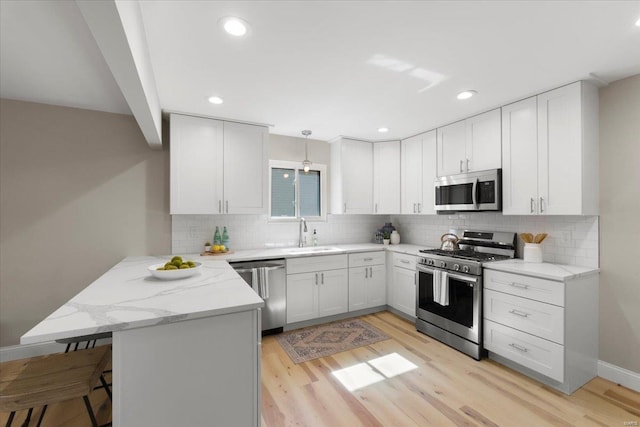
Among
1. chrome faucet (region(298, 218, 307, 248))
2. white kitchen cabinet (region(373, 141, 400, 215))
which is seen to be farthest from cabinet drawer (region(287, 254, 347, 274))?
white kitchen cabinet (region(373, 141, 400, 215))

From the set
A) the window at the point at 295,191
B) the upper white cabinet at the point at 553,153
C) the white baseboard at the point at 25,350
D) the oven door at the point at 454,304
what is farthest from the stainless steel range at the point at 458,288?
the white baseboard at the point at 25,350

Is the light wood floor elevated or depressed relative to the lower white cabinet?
depressed

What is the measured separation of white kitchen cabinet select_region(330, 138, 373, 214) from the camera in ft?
13.7

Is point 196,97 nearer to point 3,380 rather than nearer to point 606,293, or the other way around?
point 3,380

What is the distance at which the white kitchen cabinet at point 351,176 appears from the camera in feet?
13.7

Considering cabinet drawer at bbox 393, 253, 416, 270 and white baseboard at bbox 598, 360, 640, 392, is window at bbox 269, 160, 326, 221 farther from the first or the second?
white baseboard at bbox 598, 360, 640, 392

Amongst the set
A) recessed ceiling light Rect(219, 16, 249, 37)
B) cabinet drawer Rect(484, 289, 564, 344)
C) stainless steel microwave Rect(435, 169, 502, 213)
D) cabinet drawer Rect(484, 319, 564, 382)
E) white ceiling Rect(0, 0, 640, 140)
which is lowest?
cabinet drawer Rect(484, 319, 564, 382)

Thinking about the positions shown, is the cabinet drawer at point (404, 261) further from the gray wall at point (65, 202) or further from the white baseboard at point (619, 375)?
the gray wall at point (65, 202)

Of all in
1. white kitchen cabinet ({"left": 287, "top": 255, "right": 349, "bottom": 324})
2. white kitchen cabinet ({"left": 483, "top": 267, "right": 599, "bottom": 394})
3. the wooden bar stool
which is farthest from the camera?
white kitchen cabinet ({"left": 287, "top": 255, "right": 349, "bottom": 324})

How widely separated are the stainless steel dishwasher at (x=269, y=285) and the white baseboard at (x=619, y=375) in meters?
3.02

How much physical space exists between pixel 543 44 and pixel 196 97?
9.24 feet

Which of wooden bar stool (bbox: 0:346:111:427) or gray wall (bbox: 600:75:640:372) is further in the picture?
gray wall (bbox: 600:75:640:372)

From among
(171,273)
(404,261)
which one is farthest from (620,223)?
(171,273)

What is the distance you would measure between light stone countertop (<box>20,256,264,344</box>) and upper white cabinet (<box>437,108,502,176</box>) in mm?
2844
